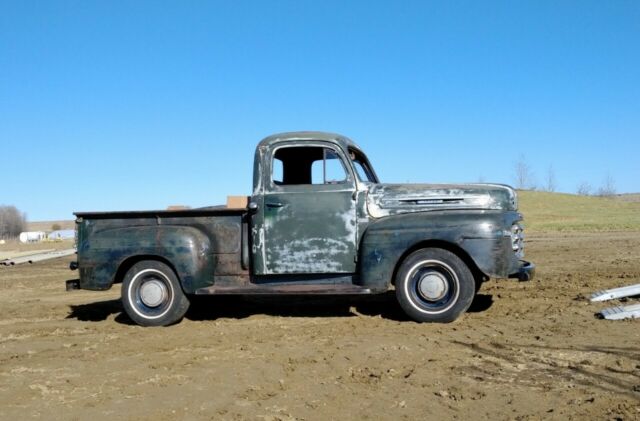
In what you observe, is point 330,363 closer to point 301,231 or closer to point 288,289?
point 288,289

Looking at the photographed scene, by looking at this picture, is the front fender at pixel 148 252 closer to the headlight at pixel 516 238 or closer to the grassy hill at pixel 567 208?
the headlight at pixel 516 238

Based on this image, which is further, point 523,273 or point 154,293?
point 154,293

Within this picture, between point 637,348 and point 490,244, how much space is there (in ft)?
5.65

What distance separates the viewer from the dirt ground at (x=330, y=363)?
12.8 feet

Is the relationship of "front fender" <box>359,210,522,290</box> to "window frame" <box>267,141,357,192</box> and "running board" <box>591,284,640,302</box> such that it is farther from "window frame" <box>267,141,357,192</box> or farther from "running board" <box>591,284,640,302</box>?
"running board" <box>591,284,640,302</box>

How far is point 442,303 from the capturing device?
20.9ft

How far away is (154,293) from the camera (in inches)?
276

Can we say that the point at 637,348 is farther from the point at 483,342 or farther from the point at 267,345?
the point at 267,345

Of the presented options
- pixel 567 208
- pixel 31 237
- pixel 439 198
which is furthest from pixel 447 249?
pixel 567 208

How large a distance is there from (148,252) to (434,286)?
3.34 m

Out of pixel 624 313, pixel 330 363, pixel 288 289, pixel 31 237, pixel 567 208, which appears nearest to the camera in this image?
pixel 330 363

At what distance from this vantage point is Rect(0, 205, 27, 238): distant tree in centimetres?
5441

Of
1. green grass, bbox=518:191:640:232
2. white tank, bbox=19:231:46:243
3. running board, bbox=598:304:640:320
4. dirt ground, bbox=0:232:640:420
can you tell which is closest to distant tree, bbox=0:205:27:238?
white tank, bbox=19:231:46:243

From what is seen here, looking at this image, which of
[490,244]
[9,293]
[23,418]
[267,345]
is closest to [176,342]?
[267,345]
